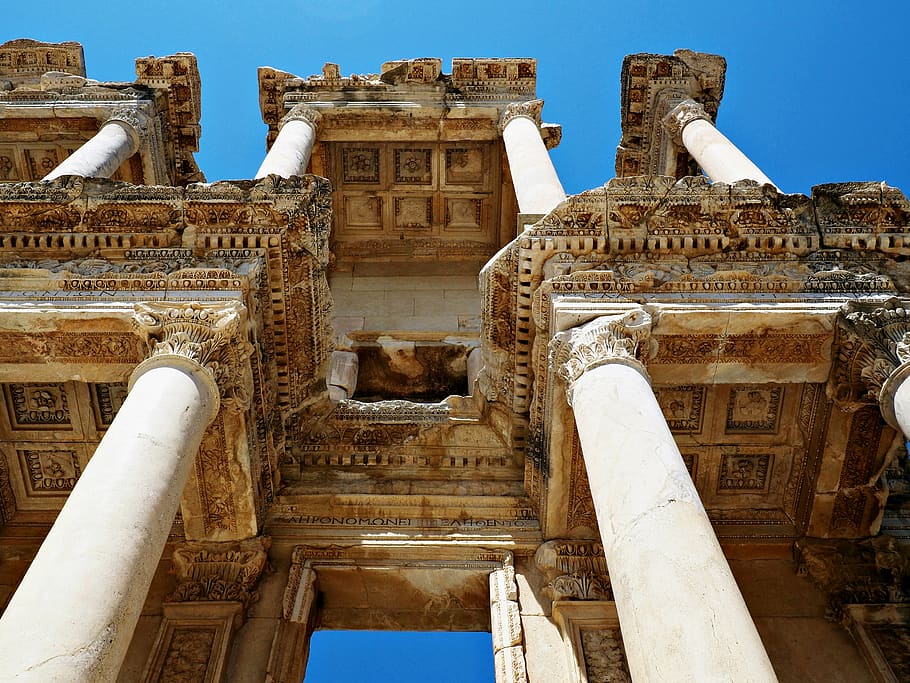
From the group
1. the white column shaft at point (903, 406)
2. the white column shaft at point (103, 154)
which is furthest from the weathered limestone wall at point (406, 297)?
the white column shaft at point (903, 406)

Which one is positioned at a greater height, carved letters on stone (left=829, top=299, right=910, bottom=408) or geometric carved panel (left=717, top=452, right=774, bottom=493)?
carved letters on stone (left=829, top=299, right=910, bottom=408)

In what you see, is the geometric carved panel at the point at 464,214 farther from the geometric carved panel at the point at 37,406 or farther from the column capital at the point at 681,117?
the geometric carved panel at the point at 37,406

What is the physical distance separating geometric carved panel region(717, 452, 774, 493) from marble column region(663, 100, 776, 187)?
175 inches

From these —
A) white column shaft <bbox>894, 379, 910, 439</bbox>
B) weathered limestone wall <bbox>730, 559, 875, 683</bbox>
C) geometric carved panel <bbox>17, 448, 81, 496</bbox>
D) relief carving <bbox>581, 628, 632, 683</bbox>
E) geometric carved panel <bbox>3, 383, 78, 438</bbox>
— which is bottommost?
weathered limestone wall <bbox>730, 559, 875, 683</bbox>

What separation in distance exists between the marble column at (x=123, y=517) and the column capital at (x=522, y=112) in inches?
399

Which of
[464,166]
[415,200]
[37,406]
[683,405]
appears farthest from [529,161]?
[37,406]

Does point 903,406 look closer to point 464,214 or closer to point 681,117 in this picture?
point 681,117

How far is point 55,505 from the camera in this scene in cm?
1110

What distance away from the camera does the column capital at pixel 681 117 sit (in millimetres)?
17141

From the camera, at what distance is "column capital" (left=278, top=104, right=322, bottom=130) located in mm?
17417

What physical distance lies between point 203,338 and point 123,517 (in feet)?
8.78

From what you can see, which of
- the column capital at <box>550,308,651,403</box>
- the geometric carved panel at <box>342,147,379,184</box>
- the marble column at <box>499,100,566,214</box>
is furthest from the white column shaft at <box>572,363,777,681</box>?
the geometric carved panel at <box>342,147,379,184</box>

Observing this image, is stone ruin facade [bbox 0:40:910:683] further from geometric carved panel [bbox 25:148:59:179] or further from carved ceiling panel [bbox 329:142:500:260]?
geometric carved panel [bbox 25:148:59:179]

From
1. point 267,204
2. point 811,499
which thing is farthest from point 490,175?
point 811,499
